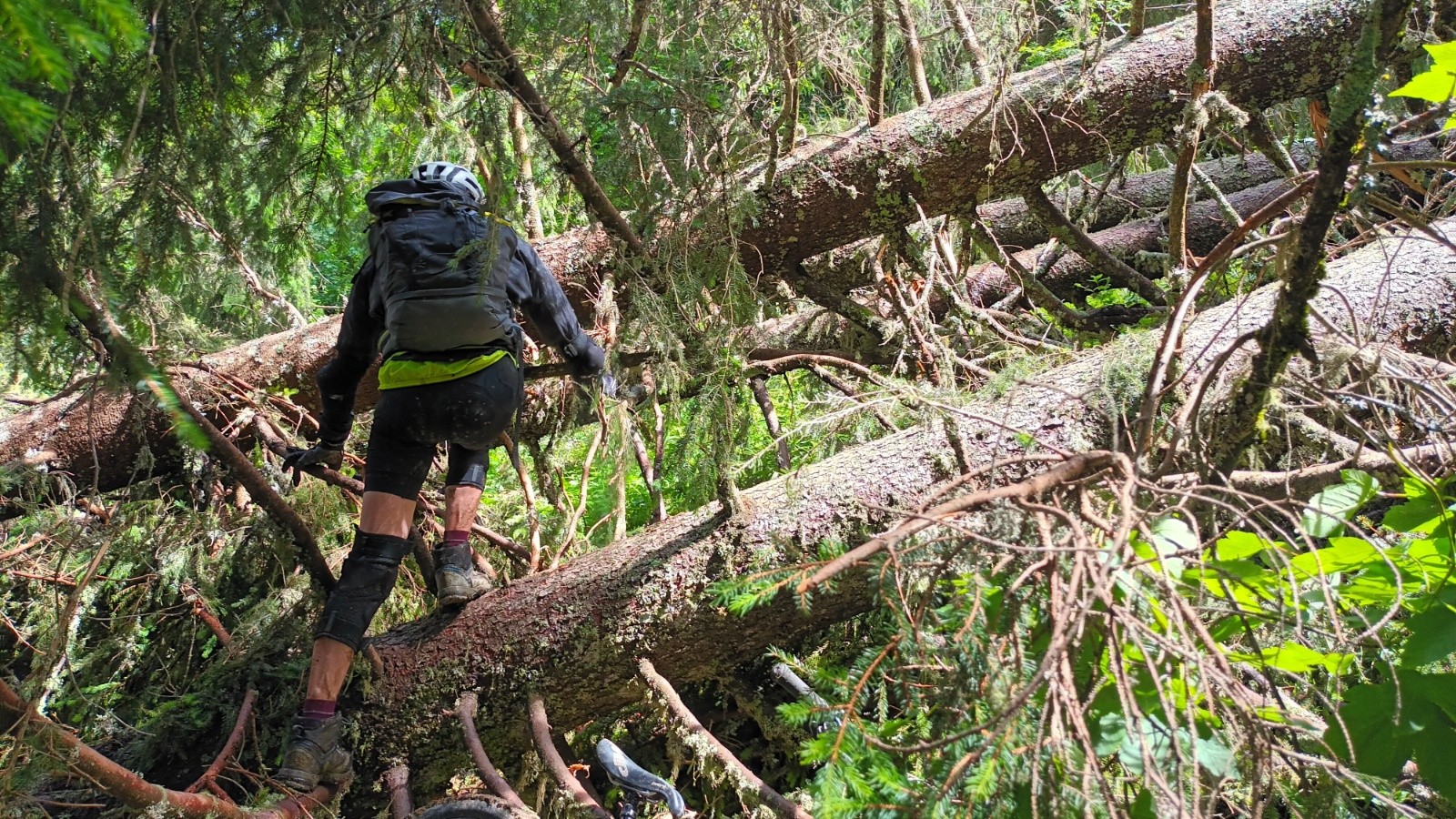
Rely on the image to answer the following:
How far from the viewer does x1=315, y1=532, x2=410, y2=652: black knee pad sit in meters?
2.84

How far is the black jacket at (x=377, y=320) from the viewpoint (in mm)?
3061

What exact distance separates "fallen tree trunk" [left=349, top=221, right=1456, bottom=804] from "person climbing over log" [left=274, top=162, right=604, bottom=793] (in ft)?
0.73

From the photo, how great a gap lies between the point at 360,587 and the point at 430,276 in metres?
1.07

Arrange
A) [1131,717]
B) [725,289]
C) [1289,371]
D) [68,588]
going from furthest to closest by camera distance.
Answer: [68,588] → [725,289] → [1289,371] → [1131,717]

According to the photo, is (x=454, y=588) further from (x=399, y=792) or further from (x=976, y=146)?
(x=976, y=146)

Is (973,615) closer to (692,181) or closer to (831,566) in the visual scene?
(831,566)

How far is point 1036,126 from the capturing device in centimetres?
369

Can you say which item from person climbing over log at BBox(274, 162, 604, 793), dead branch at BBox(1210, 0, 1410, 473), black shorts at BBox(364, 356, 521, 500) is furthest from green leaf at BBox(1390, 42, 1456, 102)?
black shorts at BBox(364, 356, 521, 500)

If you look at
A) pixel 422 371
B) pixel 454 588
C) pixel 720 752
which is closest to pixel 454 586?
Result: pixel 454 588

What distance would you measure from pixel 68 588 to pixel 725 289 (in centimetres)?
304

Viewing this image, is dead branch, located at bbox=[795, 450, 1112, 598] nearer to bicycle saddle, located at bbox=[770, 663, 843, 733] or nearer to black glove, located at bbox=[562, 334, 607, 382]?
bicycle saddle, located at bbox=[770, 663, 843, 733]

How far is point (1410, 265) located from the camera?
309cm

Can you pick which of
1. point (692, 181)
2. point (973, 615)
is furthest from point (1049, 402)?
point (973, 615)

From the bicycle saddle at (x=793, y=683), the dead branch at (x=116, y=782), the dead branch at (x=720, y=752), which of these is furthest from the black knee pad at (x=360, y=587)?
the bicycle saddle at (x=793, y=683)
